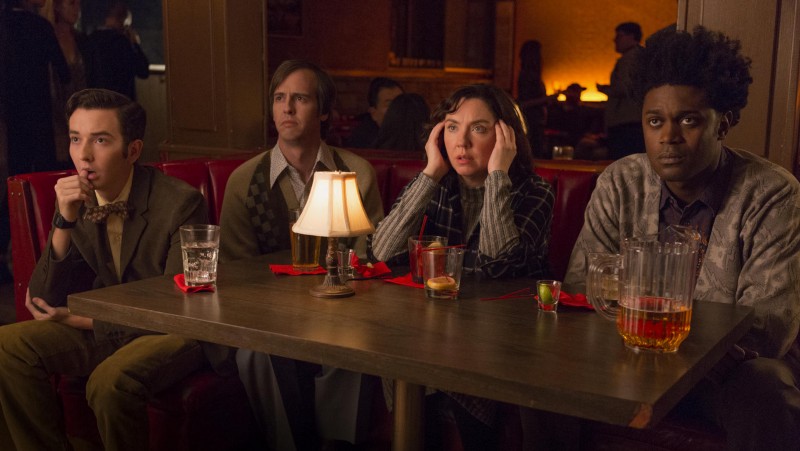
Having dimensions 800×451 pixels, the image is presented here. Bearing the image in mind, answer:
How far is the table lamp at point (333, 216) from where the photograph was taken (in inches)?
75.8

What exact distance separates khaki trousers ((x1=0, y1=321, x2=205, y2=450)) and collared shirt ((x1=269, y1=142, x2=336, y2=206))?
2.24 feet

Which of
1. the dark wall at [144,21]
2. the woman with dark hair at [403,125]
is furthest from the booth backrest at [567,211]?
the dark wall at [144,21]

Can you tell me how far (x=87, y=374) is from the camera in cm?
256

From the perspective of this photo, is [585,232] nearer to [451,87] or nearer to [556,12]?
[451,87]

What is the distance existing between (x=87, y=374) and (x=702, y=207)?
6.16ft

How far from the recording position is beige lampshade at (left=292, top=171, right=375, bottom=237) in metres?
1.92

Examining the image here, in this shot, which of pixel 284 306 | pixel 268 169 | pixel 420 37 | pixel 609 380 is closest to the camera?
pixel 609 380

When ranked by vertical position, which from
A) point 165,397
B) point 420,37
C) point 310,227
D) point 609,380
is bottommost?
point 165,397

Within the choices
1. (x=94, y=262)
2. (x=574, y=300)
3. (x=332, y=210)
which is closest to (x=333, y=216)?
(x=332, y=210)

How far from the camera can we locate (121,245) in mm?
2535

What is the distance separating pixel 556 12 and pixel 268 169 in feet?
30.7

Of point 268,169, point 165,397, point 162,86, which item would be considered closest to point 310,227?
point 165,397

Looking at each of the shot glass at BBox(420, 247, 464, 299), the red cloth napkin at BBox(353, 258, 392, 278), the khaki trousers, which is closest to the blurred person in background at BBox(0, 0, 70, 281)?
the khaki trousers

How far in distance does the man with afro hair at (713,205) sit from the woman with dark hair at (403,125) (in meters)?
2.30
